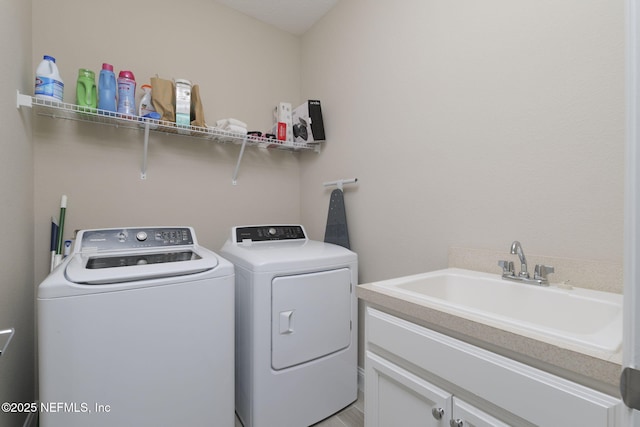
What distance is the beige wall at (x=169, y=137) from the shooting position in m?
1.77

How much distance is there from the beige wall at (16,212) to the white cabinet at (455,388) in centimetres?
148

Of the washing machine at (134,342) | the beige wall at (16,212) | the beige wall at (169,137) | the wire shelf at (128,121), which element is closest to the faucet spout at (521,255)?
the washing machine at (134,342)

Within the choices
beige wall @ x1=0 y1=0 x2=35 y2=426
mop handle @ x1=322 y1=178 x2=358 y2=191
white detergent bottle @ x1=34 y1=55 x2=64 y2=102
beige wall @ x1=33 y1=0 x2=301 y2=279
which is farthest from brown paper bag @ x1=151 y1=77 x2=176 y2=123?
mop handle @ x1=322 y1=178 x2=358 y2=191

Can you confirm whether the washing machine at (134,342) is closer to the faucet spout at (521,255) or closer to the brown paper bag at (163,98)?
the brown paper bag at (163,98)

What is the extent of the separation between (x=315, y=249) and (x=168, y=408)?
1101 mm

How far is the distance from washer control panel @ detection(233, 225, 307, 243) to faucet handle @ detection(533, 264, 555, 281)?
5.10 ft

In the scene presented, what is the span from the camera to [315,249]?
6.24 ft

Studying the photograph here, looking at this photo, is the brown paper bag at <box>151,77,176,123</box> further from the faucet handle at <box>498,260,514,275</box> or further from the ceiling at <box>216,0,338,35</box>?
the faucet handle at <box>498,260,514,275</box>

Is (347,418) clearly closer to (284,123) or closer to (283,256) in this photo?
(283,256)

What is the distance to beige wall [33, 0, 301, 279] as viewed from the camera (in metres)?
1.77

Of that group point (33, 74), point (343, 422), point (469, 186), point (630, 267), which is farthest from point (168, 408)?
point (33, 74)

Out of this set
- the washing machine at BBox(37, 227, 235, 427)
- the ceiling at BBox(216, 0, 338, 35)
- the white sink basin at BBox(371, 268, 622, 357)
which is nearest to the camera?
the white sink basin at BBox(371, 268, 622, 357)

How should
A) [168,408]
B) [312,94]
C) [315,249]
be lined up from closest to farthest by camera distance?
[168,408], [315,249], [312,94]

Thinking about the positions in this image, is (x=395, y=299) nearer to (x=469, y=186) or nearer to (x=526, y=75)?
(x=469, y=186)
